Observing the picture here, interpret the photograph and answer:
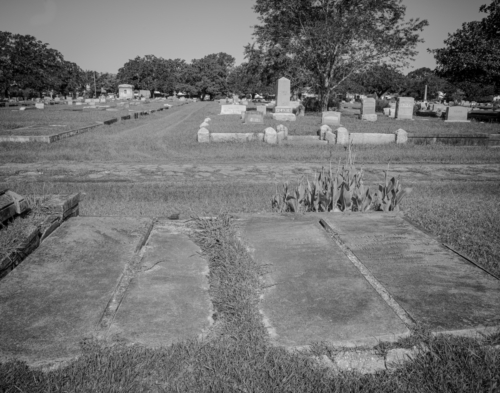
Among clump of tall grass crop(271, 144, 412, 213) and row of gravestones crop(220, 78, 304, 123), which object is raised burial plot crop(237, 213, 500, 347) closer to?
clump of tall grass crop(271, 144, 412, 213)

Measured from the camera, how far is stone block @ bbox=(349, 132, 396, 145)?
519 inches

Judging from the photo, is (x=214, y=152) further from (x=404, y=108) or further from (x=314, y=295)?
(x=404, y=108)

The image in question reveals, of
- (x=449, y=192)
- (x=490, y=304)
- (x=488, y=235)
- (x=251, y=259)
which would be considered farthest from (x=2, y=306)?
(x=449, y=192)

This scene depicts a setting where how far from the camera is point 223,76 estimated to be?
3750 inches

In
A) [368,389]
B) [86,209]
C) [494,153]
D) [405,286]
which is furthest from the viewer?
[494,153]

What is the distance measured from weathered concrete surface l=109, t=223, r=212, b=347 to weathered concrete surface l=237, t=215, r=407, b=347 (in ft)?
1.32

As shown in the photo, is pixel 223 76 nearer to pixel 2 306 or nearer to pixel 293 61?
pixel 293 61

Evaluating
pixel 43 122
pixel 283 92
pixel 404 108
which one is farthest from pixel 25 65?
pixel 404 108

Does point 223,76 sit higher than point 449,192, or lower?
higher

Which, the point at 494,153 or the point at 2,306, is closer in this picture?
the point at 2,306

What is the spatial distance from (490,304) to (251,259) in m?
1.48

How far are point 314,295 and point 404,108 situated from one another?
29.5 m

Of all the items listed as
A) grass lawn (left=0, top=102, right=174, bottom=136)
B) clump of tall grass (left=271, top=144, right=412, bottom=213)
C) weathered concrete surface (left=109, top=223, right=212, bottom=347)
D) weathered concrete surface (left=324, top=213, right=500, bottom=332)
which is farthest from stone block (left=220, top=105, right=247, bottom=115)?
weathered concrete surface (left=109, top=223, right=212, bottom=347)

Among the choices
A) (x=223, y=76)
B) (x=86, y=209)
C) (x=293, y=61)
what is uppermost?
(x=223, y=76)
